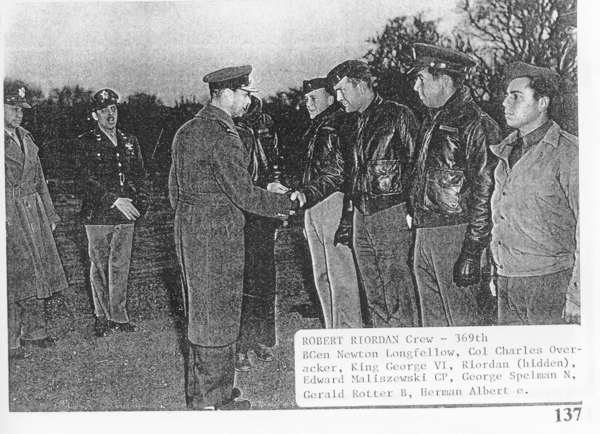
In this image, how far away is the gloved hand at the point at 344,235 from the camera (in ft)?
11.7

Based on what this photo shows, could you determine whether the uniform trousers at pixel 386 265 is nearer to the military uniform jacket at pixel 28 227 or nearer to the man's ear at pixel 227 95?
the man's ear at pixel 227 95

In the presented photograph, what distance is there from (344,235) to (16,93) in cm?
175

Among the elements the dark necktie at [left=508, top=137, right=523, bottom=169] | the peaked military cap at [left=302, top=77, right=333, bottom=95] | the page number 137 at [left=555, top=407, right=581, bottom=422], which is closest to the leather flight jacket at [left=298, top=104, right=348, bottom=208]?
the peaked military cap at [left=302, top=77, right=333, bottom=95]

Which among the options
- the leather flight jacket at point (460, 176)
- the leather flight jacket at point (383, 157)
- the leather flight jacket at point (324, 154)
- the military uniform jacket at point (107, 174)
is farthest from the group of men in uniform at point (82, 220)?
the leather flight jacket at point (460, 176)

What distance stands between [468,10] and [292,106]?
3.16 ft

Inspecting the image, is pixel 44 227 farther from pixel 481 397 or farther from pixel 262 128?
pixel 481 397

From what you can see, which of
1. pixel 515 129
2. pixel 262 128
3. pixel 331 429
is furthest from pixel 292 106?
pixel 331 429

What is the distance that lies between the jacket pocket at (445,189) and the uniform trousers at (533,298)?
0.42 metres

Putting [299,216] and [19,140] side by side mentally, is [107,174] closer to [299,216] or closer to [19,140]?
[19,140]

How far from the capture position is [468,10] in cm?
354

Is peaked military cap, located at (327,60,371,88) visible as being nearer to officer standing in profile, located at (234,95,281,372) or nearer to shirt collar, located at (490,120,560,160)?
officer standing in profile, located at (234,95,281,372)

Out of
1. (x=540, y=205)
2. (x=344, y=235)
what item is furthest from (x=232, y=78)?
(x=540, y=205)

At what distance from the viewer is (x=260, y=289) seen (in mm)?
3572

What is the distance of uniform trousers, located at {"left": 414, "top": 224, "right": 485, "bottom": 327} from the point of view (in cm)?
353
